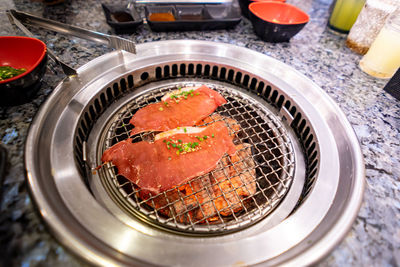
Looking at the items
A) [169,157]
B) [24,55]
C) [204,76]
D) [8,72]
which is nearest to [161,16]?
[204,76]

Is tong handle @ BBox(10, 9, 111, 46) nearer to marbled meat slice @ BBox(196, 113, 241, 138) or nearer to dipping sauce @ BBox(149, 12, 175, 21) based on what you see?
dipping sauce @ BBox(149, 12, 175, 21)

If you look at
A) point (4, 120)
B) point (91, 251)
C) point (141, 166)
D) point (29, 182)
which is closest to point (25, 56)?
point (4, 120)

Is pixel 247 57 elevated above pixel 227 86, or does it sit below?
above

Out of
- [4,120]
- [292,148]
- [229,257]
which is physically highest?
[4,120]

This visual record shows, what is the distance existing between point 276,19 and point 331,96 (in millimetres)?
1192

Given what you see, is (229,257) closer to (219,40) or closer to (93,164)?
(93,164)

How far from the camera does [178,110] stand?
174 cm

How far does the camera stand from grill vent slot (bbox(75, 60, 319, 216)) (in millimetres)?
1473

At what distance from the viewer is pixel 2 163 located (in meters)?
1.08

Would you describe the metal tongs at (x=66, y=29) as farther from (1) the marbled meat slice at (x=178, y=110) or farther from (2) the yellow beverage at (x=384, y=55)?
(2) the yellow beverage at (x=384, y=55)

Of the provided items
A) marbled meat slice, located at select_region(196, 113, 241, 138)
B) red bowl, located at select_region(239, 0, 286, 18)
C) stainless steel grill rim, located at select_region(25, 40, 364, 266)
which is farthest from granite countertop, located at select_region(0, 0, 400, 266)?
marbled meat slice, located at select_region(196, 113, 241, 138)

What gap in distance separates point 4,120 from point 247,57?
176 centimetres

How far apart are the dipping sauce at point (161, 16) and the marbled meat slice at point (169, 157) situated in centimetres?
121

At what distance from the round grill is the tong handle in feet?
1.66
